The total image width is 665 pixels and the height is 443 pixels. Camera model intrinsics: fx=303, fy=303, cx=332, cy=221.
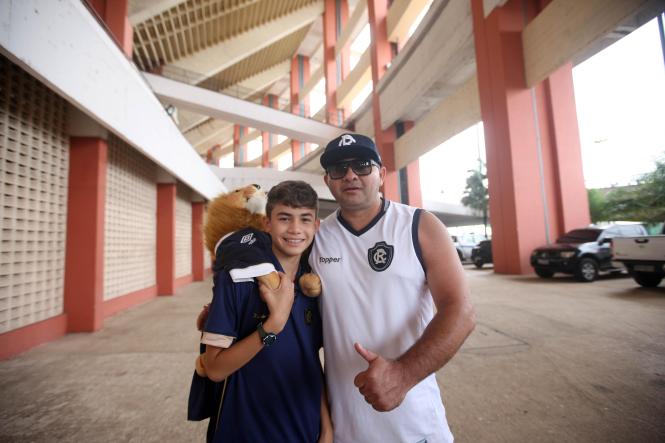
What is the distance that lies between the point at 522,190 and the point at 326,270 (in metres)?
9.22

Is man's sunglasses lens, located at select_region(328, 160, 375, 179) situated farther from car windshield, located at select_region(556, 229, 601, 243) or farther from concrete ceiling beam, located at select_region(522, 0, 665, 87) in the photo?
car windshield, located at select_region(556, 229, 601, 243)

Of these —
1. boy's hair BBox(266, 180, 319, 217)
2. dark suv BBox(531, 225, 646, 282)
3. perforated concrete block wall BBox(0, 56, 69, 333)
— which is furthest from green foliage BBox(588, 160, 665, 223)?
perforated concrete block wall BBox(0, 56, 69, 333)

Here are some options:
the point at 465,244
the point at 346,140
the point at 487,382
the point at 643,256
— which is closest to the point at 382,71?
the point at 465,244

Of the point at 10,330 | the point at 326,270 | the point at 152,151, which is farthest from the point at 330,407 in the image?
the point at 152,151

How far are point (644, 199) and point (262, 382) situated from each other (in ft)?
42.0

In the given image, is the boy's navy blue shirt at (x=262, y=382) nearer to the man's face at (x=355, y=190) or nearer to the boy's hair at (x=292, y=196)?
the boy's hair at (x=292, y=196)

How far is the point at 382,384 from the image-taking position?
958 mm

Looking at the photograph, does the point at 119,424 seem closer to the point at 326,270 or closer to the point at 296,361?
the point at 296,361

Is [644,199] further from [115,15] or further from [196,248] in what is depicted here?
[196,248]

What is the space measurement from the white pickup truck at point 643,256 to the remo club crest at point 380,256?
7.59 meters

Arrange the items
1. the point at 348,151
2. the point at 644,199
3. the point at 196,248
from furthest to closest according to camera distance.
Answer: the point at 196,248
the point at 644,199
the point at 348,151

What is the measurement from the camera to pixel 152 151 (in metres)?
5.93

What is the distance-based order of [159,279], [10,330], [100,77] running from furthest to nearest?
1. [159,279]
2. [100,77]
3. [10,330]

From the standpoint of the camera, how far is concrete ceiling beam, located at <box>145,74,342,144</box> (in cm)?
1225
